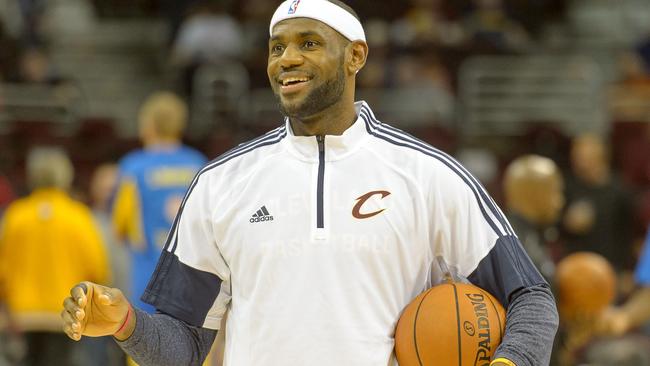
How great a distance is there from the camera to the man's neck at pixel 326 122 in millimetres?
3891

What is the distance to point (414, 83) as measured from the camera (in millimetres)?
14273

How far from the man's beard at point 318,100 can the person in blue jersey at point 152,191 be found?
4.59 metres

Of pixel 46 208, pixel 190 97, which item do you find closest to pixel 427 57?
pixel 190 97

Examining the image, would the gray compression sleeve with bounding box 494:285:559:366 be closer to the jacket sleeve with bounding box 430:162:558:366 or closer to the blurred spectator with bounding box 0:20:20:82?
the jacket sleeve with bounding box 430:162:558:366

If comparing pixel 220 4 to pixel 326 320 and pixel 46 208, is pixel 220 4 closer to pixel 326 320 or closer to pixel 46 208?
pixel 46 208

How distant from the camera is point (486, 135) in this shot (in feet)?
47.8

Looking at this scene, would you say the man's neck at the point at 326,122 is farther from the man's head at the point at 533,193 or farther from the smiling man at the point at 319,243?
the man's head at the point at 533,193

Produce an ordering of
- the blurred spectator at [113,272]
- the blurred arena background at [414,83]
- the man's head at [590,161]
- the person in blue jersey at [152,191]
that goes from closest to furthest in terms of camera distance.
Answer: the person in blue jersey at [152,191] < the blurred spectator at [113,272] < the man's head at [590,161] < the blurred arena background at [414,83]

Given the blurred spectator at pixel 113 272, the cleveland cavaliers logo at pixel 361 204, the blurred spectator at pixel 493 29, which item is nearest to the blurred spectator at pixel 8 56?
the blurred spectator at pixel 113 272

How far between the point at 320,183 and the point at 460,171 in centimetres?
41

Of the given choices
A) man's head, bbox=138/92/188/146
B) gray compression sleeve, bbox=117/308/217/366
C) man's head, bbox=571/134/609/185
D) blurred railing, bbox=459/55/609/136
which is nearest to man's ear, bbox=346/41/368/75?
gray compression sleeve, bbox=117/308/217/366

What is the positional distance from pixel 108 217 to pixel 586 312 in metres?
4.73

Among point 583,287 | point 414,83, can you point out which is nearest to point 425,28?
point 414,83

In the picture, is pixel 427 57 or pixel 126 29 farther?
pixel 126 29
